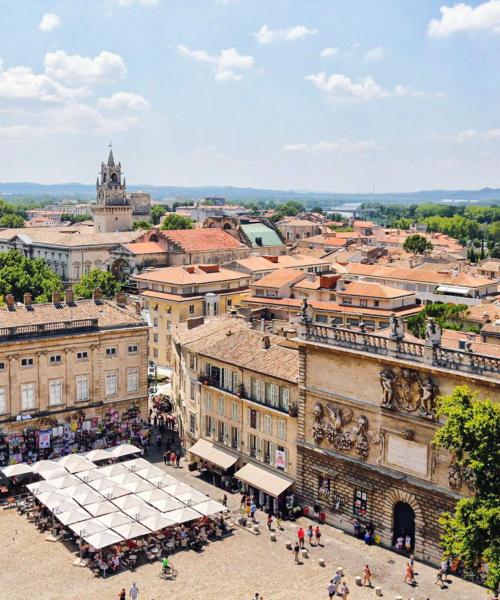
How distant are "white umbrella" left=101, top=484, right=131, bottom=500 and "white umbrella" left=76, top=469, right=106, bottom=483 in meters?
1.96

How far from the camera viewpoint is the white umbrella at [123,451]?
2106 inches

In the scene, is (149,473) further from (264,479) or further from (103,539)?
(103,539)

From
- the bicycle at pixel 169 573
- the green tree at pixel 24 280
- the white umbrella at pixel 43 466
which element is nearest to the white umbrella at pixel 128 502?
the bicycle at pixel 169 573

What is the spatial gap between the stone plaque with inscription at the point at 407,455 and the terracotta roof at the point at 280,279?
52.6 m

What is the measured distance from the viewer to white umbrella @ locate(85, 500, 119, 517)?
1716 inches

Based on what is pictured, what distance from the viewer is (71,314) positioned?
59844mm

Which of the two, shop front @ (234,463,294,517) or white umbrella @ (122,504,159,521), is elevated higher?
white umbrella @ (122,504,159,521)

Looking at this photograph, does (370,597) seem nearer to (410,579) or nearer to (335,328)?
(410,579)

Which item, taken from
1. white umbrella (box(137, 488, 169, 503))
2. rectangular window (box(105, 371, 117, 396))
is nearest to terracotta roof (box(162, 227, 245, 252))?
rectangular window (box(105, 371, 117, 396))

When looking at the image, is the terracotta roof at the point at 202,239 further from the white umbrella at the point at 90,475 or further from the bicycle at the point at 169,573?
the bicycle at the point at 169,573

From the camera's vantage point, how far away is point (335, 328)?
45.2 metres

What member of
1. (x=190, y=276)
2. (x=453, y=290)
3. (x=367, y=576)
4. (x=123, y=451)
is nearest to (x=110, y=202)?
(x=190, y=276)

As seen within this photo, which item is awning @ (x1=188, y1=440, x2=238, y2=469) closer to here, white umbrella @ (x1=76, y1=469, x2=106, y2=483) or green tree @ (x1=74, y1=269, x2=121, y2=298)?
white umbrella @ (x1=76, y1=469, x2=106, y2=483)

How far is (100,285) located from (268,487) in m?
69.0
